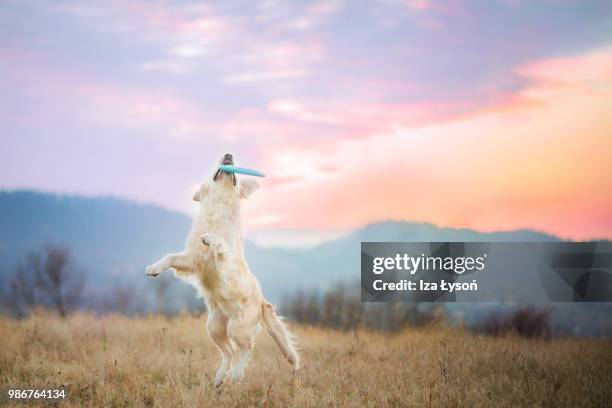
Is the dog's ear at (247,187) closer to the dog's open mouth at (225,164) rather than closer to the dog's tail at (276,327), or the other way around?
the dog's open mouth at (225,164)

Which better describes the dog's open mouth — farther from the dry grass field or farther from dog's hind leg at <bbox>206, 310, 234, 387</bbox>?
the dry grass field

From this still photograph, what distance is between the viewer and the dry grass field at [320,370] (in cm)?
777

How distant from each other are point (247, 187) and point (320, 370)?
333cm

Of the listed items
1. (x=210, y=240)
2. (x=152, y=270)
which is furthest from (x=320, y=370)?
(x=152, y=270)

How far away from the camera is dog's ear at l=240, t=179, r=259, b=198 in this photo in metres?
8.28

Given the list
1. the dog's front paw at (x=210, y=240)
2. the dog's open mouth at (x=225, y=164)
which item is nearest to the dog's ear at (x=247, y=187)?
the dog's open mouth at (x=225, y=164)

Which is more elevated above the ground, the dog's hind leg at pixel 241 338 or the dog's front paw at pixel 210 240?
the dog's front paw at pixel 210 240

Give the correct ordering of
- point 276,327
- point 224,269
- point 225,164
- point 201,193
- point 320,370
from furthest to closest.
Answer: point 320,370
point 276,327
point 201,193
point 225,164
point 224,269

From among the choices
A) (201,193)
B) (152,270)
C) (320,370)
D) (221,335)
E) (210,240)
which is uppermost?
(201,193)

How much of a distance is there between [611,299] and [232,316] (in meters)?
8.44

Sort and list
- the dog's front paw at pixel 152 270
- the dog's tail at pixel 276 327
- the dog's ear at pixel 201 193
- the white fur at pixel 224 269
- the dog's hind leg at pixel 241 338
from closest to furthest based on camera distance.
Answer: the dog's front paw at pixel 152 270, the white fur at pixel 224 269, the dog's hind leg at pixel 241 338, the dog's ear at pixel 201 193, the dog's tail at pixel 276 327

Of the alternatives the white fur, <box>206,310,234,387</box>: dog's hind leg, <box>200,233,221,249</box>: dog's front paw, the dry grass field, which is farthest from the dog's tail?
<box>200,233,221,249</box>: dog's front paw

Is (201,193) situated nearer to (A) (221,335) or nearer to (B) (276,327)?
(A) (221,335)

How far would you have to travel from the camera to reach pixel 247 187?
328 inches
